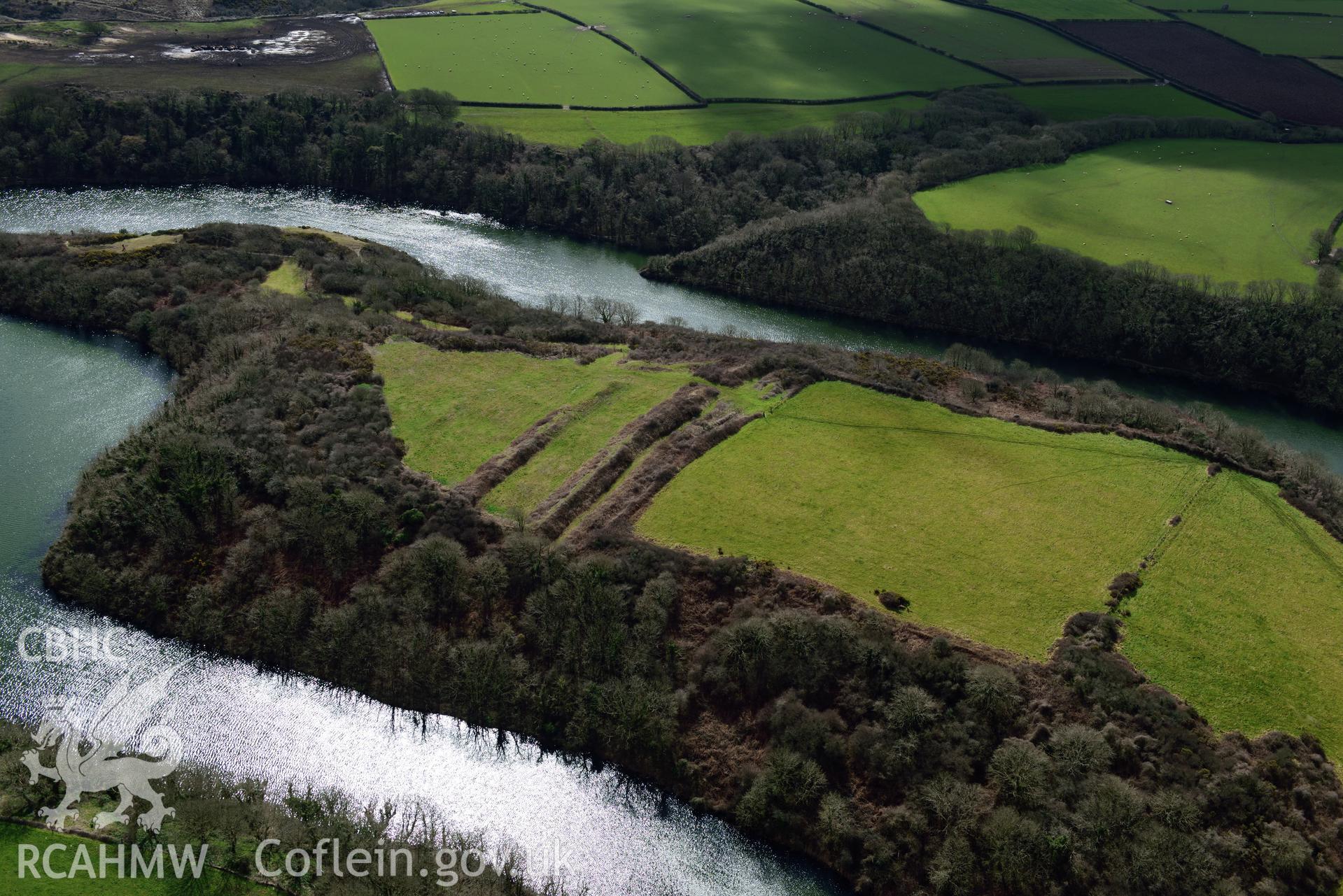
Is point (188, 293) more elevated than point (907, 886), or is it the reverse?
point (188, 293)

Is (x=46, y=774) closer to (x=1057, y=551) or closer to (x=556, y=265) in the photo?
(x=1057, y=551)

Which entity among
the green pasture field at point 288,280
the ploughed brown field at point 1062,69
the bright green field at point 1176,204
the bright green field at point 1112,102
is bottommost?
the green pasture field at point 288,280

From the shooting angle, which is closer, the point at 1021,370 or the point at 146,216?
the point at 1021,370

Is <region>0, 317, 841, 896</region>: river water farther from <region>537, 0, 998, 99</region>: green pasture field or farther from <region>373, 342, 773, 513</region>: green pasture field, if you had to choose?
<region>537, 0, 998, 99</region>: green pasture field

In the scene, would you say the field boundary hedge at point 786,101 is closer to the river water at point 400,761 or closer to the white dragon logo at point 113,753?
the river water at point 400,761

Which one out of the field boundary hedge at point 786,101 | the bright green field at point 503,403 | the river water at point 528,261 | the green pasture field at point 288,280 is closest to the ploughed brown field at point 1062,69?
the field boundary hedge at point 786,101

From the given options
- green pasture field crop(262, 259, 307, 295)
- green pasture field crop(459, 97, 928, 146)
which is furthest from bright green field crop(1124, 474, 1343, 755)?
green pasture field crop(459, 97, 928, 146)

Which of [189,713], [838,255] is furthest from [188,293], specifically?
[838,255]
